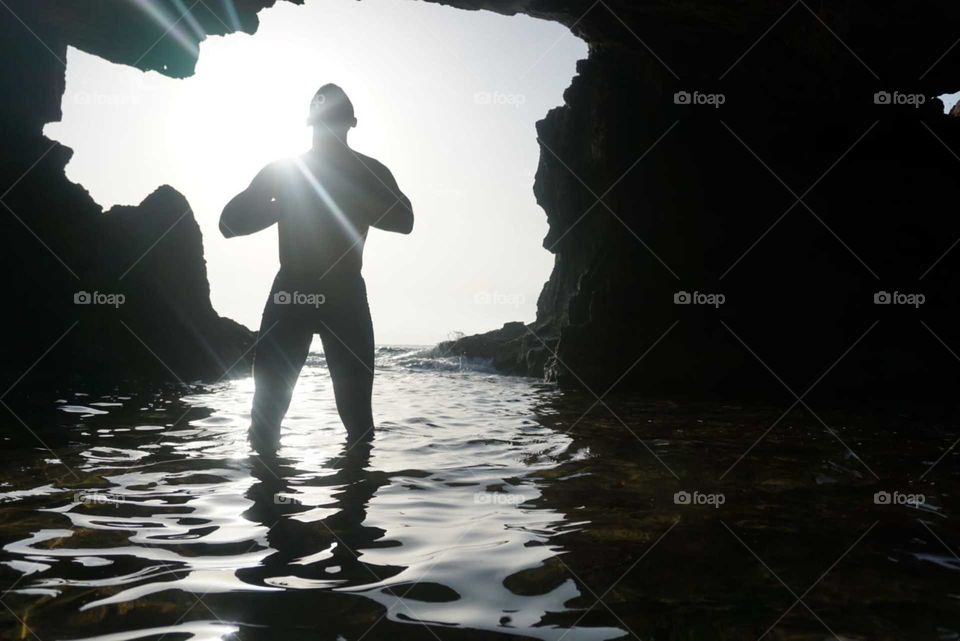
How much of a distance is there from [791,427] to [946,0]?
10.9m

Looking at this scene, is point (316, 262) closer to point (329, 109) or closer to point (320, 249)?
point (320, 249)

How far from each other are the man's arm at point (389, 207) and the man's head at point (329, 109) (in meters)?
0.47

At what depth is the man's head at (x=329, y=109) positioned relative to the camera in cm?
489

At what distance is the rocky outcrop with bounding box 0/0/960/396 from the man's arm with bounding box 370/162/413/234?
10238 mm

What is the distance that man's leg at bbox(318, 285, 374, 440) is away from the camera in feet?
15.9

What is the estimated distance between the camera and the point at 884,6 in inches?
472

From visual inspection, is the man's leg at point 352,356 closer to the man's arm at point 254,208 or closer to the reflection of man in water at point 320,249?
the reflection of man in water at point 320,249

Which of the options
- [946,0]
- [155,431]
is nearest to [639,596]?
[155,431]

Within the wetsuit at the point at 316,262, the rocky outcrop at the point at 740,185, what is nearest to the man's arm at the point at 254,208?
the wetsuit at the point at 316,262

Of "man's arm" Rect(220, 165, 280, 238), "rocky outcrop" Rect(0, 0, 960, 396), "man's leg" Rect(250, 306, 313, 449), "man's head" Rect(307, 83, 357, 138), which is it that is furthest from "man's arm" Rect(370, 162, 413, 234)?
"rocky outcrop" Rect(0, 0, 960, 396)

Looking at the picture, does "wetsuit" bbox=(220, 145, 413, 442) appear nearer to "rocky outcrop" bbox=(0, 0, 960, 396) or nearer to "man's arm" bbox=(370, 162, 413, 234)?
"man's arm" bbox=(370, 162, 413, 234)

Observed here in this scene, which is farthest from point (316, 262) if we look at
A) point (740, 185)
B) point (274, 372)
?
point (740, 185)

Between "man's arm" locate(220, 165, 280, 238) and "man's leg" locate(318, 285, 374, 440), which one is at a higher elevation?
"man's arm" locate(220, 165, 280, 238)

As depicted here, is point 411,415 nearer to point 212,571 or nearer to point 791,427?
point 791,427
